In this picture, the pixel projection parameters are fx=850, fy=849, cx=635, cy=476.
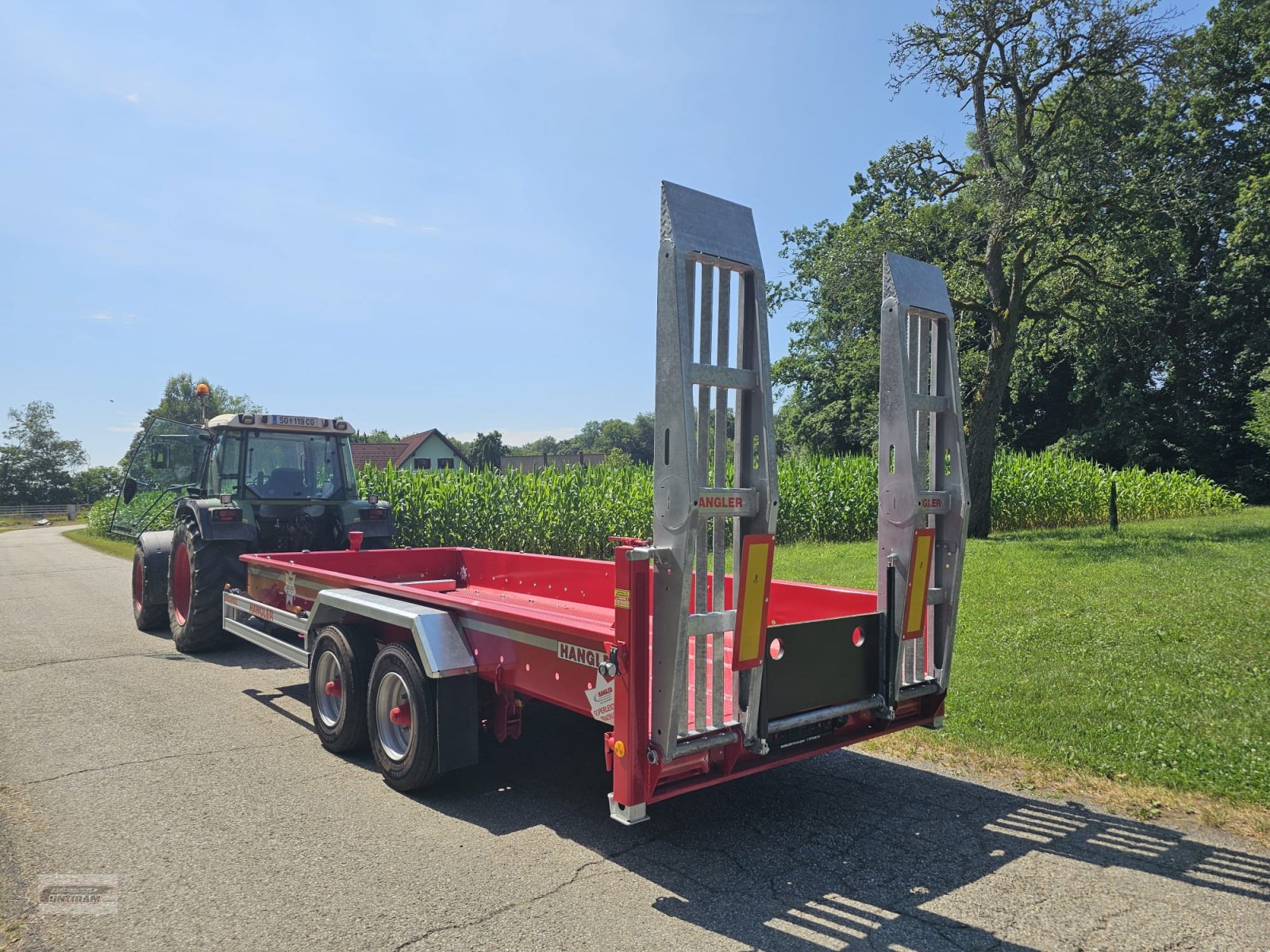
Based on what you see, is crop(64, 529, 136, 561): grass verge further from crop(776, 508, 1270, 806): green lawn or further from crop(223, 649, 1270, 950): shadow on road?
crop(223, 649, 1270, 950): shadow on road

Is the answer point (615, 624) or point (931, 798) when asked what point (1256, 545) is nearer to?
point (931, 798)

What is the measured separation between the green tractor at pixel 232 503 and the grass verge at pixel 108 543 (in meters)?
15.3

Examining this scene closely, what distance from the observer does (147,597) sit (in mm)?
10094

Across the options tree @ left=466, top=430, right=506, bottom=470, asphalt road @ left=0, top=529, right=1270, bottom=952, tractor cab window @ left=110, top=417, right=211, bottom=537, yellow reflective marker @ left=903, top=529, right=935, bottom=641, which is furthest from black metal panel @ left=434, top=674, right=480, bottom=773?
tree @ left=466, top=430, right=506, bottom=470

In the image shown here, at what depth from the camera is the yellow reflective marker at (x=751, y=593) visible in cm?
370

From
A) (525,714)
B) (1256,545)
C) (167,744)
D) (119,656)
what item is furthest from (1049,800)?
(1256,545)

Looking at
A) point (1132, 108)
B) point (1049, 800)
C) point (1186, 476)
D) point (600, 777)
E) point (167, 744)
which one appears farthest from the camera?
point (1186, 476)

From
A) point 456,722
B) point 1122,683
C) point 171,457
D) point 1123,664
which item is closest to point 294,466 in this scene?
point 171,457

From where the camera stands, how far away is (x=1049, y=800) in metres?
4.91

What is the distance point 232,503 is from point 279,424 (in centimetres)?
98

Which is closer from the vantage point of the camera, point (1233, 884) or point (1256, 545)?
point (1233, 884)

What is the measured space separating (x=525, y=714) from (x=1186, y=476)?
28.3 meters

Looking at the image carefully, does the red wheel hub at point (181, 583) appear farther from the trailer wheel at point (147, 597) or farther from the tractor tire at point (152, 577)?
the trailer wheel at point (147, 597)

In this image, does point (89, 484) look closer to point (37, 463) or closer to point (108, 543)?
point (37, 463)
